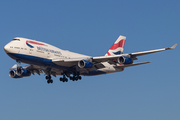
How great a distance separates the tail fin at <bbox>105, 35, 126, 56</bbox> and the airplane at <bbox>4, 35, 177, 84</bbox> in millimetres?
5428

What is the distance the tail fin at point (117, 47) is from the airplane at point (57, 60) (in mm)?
5428

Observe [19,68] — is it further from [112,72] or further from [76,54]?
[112,72]

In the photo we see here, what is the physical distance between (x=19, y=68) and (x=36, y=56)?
Answer: 13.9 ft

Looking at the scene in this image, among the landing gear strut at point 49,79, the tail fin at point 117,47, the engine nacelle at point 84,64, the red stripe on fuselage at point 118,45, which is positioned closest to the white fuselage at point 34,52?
the engine nacelle at point 84,64

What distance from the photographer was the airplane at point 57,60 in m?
48.3

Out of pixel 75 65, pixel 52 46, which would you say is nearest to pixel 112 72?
pixel 75 65

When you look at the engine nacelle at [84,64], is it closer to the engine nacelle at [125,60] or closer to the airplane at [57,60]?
the airplane at [57,60]

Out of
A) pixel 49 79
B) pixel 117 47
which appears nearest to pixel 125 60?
pixel 117 47

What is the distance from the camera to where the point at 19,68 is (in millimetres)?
50625

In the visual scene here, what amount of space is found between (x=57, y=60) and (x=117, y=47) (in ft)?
61.3

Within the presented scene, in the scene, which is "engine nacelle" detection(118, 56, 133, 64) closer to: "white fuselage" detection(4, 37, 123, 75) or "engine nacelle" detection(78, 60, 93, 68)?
"engine nacelle" detection(78, 60, 93, 68)

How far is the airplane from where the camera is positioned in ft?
158

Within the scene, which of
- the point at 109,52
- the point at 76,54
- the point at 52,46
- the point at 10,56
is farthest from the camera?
the point at 109,52

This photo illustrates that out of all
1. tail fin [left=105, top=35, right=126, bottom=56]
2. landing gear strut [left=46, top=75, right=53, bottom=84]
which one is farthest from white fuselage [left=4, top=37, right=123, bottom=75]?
tail fin [left=105, top=35, right=126, bottom=56]
